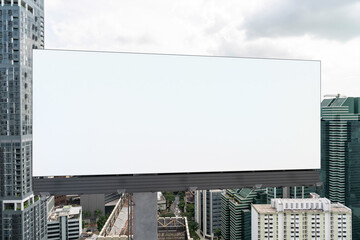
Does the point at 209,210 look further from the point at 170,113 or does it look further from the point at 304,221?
the point at 170,113

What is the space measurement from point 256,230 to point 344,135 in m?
11.2

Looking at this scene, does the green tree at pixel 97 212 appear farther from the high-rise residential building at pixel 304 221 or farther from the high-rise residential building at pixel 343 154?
the high-rise residential building at pixel 343 154

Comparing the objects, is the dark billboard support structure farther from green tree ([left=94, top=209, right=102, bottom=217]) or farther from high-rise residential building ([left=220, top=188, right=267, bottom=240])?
green tree ([left=94, top=209, right=102, bottom=217])

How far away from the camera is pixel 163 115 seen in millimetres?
2324

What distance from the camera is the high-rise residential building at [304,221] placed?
14.8 metres

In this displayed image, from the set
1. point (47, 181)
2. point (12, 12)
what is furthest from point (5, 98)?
point (47, 181)

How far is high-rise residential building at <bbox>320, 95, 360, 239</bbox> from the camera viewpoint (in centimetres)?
2006

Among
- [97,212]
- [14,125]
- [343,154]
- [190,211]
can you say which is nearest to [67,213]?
[97,212]

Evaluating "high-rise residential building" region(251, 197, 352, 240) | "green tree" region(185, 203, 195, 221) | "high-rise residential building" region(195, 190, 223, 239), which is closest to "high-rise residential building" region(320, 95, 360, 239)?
"high-rise residential building" region(251, 197, 352, 240)

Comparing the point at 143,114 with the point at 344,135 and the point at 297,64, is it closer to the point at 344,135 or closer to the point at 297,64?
the point at 297,64

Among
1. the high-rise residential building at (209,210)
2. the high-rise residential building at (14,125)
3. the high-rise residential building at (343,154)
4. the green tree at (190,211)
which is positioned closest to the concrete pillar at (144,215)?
the high-rise residential building at (14,125)

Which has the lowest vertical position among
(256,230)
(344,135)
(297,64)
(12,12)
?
(256,230)

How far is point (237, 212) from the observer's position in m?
17.9

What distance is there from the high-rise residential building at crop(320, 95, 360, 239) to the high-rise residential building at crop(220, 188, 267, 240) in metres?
5.81
